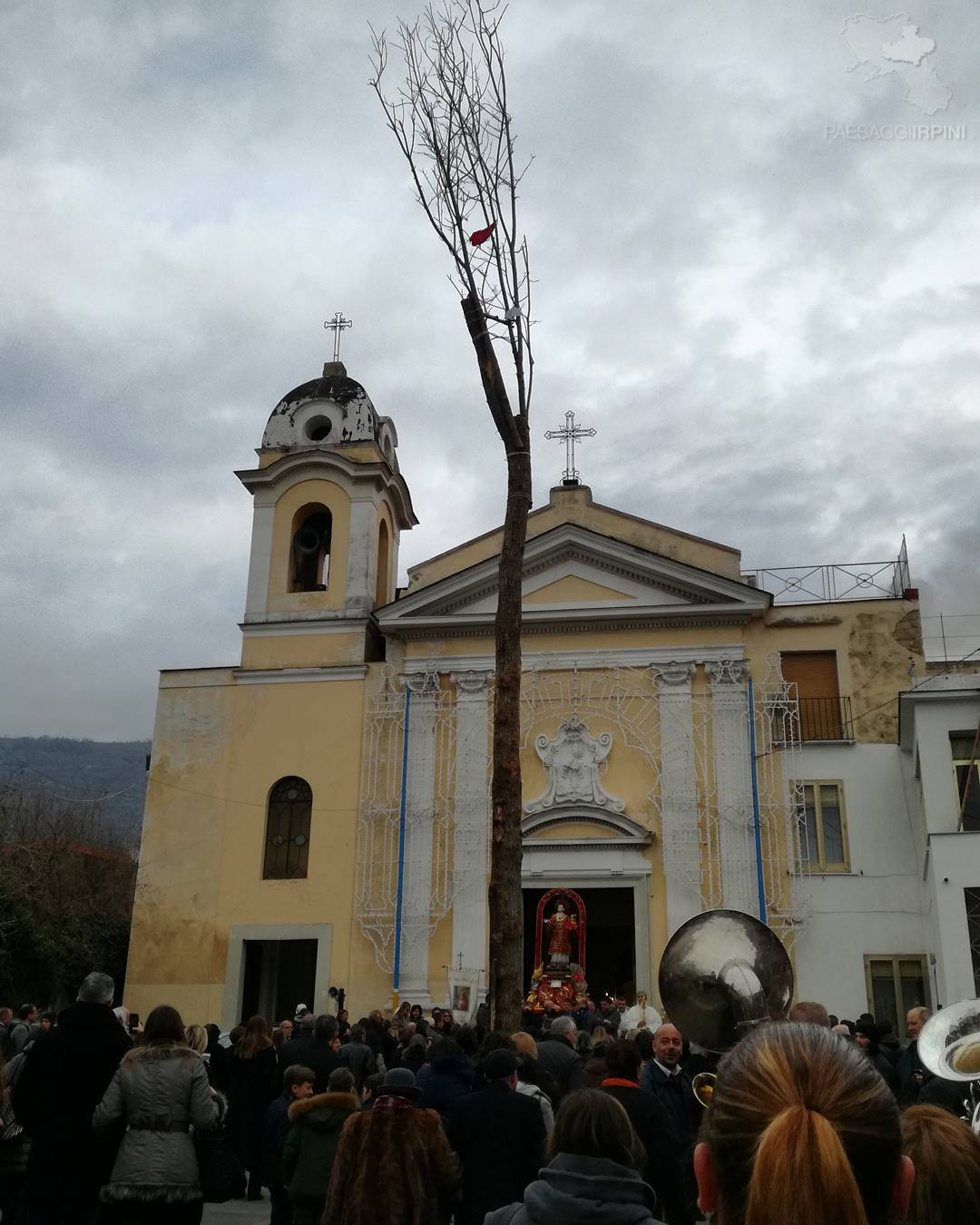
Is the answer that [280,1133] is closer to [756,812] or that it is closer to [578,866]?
[578,866]

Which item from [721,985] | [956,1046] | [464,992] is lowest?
[956,1046]

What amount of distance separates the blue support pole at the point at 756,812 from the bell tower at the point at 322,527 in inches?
320

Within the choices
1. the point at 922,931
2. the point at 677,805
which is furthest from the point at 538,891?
the point at 922,931

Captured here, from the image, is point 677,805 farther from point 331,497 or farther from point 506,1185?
point 506,1185

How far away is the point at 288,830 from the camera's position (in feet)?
84.6

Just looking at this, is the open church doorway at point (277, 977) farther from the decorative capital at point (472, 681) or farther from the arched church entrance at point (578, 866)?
the decorative capital at point (472, 681)

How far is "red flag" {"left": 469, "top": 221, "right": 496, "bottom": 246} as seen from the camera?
13992mm

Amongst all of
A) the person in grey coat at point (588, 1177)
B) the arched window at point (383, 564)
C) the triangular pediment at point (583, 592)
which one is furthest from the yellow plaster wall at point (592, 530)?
the person in grey coat at point (588, 1177)

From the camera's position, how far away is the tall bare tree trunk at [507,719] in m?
12.0

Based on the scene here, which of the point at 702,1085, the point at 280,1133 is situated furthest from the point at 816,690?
the point at 280,1133

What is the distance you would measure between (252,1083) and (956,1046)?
714 cm

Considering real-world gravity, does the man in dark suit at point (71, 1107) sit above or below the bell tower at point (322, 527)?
below

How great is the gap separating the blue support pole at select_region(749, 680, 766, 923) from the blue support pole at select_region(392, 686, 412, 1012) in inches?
270

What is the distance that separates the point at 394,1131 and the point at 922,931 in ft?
62.7
